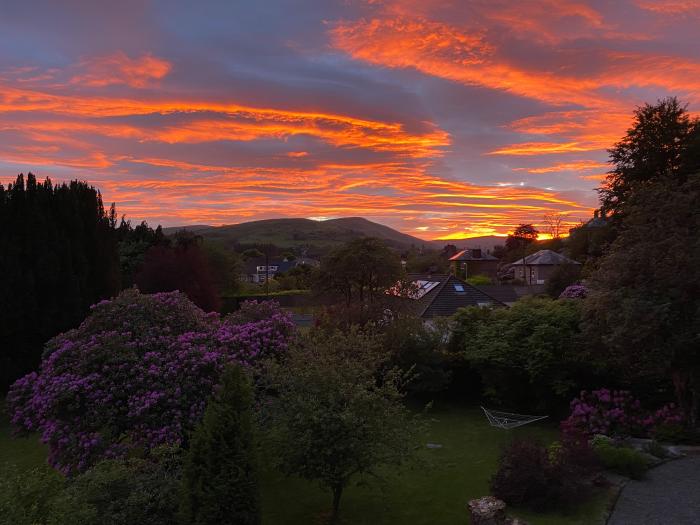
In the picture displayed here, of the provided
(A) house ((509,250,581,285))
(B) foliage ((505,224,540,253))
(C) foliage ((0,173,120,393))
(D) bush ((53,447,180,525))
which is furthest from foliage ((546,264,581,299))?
(B) foliage ((505,224,540,253))

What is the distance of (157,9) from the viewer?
44.6 ft

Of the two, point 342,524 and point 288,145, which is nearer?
point 342,524

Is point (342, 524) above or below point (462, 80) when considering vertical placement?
below

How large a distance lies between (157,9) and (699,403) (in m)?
18.5

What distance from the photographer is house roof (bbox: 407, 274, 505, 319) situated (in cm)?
3056

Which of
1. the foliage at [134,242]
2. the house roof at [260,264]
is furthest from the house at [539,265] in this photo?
the house roof at [260,264]

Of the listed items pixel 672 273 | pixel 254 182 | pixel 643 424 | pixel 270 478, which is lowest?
pixel 270 478

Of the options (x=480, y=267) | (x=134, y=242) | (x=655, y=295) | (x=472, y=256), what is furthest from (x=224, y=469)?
(x=472, y=256)

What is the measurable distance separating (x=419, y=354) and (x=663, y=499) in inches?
399

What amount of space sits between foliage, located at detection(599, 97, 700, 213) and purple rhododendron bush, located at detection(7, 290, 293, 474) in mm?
24293

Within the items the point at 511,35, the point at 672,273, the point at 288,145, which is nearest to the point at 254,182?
the point at 288,145

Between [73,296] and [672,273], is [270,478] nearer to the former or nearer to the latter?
[672,273]

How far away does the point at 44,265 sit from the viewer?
19781 mm

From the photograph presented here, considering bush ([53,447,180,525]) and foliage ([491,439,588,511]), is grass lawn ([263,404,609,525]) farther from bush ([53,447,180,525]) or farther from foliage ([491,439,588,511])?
bush ([53,447,180,525])
